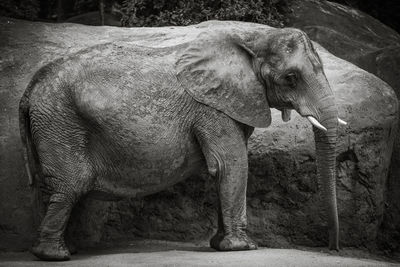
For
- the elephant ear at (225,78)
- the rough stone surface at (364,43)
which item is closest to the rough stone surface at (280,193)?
the rough stone surface at (364,43)

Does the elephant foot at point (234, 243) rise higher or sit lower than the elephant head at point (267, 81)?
lower

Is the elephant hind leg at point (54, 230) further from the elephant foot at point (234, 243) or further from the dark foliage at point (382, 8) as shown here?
the dark foliage at point (382, 8)

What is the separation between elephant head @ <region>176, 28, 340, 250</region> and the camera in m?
7.85

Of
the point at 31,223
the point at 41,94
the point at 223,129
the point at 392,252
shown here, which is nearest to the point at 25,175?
the point at 31,223

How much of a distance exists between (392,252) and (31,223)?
3.89 meters

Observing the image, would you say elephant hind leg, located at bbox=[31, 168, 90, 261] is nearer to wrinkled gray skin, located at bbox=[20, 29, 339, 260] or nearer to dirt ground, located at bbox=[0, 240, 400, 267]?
wrinkled gray skin, located at bbox=[20, 29, 339, 260]

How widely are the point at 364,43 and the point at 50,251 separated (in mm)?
5970

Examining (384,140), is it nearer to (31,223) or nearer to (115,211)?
(115,211)

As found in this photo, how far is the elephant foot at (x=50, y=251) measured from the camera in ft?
25.3

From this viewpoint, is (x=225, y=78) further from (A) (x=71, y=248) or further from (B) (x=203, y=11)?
(B) (x=203, y=11)

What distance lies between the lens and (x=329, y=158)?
26.0 feet

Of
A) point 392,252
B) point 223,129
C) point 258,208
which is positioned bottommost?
point 392,252

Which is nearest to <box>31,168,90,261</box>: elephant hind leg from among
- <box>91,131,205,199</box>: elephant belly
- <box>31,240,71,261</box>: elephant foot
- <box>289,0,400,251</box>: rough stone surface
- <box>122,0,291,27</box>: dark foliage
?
<box>31,240,71,261</box>: elephant foot

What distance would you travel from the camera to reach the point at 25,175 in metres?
8.69
